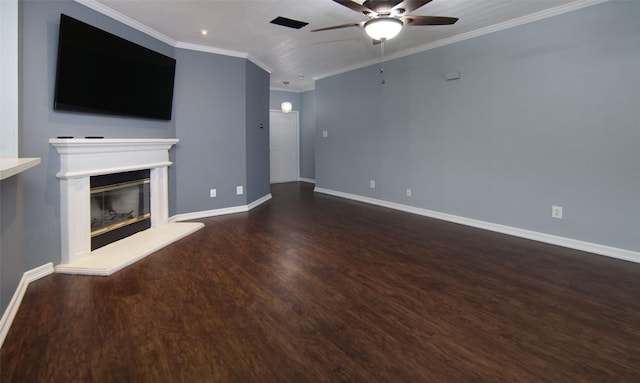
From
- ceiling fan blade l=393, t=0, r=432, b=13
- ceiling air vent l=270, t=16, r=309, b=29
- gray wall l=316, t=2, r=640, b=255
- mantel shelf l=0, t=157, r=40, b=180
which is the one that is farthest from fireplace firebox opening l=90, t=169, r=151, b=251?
gray wall l=316, t=2, r=640, b=255

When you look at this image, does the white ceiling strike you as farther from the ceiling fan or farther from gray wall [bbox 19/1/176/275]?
the ceiling fan

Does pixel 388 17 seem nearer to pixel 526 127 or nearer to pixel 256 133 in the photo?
pixel 526 127

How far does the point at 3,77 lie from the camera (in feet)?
7.73

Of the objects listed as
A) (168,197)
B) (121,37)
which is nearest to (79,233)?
(168,197)

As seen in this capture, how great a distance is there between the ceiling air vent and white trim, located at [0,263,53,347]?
10.8 ft

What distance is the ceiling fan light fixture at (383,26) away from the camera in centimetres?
264

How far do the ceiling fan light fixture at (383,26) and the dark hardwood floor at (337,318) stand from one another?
2.05 meters

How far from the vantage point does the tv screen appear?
2.89 meters

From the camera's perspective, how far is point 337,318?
2146 mm

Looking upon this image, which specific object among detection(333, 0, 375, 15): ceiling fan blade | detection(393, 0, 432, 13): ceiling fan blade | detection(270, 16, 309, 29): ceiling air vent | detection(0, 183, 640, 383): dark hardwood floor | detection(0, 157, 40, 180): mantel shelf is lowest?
detection(0, 183, 640, 383): dark hardwood floor

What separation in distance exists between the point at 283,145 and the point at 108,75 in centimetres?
580

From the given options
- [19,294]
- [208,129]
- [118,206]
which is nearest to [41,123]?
[118,206]

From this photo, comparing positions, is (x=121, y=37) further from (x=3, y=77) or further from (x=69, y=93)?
(x=3, y=77)

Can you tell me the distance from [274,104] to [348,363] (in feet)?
25.5
